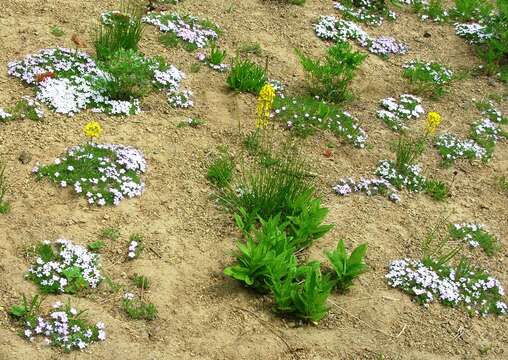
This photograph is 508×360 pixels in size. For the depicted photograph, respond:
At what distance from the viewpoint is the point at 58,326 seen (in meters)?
4.64

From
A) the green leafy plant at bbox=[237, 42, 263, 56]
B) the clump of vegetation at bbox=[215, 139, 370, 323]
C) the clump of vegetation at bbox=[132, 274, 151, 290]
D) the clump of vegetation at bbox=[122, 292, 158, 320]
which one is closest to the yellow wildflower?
the clump of vegetation at bbox=[215, 139, 370, 323]

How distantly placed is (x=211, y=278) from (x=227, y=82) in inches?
111

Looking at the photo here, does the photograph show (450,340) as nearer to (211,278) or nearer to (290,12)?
(211,278)

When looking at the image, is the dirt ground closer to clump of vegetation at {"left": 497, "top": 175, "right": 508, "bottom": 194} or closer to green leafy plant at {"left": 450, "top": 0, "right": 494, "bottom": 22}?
clump of vegetation at {"left": 497, "top": 175, "right": 508, "bottom": 194}

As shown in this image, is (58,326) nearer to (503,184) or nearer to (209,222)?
(209,222)

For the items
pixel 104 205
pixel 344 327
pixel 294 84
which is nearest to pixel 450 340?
pixel 344 327

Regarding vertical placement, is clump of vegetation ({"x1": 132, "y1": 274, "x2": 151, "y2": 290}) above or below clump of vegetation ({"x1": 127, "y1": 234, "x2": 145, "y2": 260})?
below

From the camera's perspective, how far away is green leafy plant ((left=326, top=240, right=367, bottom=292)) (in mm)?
5484

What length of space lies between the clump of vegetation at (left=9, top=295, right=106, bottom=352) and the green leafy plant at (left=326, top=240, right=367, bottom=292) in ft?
6.40

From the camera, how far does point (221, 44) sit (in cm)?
822

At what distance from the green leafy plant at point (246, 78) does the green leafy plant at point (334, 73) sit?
25.2 inches

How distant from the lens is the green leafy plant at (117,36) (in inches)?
285

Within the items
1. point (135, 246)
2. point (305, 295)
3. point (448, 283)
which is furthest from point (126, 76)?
point (448, 283)

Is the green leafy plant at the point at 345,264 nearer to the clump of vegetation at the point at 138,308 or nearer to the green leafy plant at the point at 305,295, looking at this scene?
the green leafy plant at the point at 305,295
